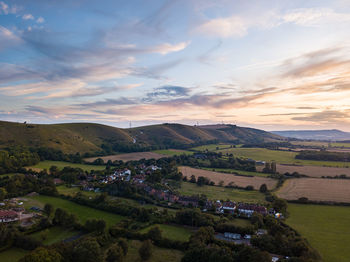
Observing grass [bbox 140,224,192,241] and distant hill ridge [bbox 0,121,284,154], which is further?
distant hill ridge [bbox 0,121,284,154]

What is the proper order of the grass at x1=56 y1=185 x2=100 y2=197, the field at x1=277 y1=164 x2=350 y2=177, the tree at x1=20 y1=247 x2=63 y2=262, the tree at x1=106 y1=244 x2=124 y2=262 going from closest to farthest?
the tree at x1=20 y1=247 x2=63 y2=262
the tree at x1=106 y1=244 x2=124 y2=262
the grass at x1=56 y1=185 x2=100 y2=197
the field at x1=277 y1=164 x2=350 y2=177


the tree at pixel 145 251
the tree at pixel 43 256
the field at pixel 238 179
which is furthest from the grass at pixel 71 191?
the field at pixel 238 179

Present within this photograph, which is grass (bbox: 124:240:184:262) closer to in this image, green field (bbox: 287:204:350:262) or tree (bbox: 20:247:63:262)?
tree (bbox: 20:247:63:262)

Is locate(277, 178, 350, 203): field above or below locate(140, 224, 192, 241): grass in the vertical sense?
above

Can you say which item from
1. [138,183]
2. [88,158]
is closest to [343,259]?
[138,183]

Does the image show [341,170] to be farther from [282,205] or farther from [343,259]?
[343,259]

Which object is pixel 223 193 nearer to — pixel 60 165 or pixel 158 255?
pixel 158 255

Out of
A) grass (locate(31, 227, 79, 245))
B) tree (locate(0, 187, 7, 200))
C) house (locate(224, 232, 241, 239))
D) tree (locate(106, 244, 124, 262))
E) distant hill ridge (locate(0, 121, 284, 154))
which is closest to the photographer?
tree (locate(106, 244, 124, 262))

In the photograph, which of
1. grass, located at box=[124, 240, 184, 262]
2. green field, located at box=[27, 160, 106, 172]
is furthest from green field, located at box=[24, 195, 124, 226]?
green field, located at box=[27, 160, 106, 172]
